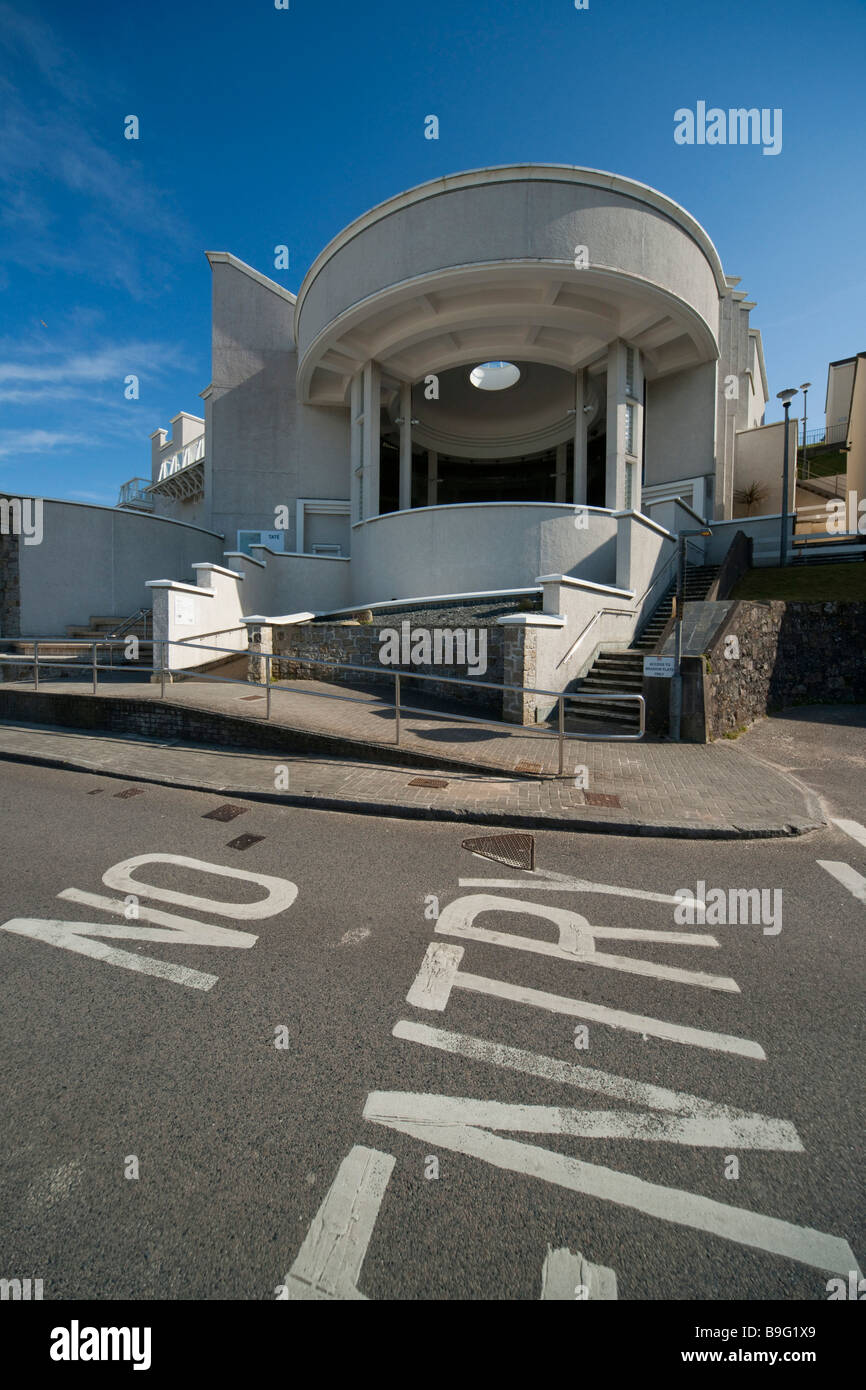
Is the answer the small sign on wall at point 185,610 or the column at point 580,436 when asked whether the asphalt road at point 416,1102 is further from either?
the column at point 580,436

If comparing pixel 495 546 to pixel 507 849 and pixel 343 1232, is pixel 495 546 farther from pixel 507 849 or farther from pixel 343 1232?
pixel 343 1232

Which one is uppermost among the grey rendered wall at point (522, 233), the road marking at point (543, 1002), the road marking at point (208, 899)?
the grey rendered wall at point (522, 233)

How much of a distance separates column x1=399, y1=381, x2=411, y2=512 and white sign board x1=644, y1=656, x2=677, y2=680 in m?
11.8

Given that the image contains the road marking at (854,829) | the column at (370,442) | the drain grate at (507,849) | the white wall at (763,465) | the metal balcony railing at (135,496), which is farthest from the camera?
the metal balcony railing at (135,496)

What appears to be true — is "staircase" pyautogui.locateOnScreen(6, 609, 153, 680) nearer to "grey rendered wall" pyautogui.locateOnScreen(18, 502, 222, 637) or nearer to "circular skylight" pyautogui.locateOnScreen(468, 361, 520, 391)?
"grey rendered wall" pyautogui.locateOnScreen(18, 502, 222, 637)

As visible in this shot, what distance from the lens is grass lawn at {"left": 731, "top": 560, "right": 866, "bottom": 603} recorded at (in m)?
13.9

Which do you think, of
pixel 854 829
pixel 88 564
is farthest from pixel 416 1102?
pixel 88 564

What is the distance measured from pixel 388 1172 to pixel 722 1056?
159 cm

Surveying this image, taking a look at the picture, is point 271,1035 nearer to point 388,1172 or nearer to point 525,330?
point 388,1172

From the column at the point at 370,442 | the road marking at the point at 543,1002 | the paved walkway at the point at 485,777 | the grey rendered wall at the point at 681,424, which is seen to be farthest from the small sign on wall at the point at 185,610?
the grey rendered wall at the point at 681,424

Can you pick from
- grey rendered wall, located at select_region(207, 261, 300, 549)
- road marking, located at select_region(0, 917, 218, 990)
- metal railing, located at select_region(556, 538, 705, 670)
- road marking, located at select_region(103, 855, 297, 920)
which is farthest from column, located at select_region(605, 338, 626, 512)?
road marking, located at select_region(0, 917, 218, 990)

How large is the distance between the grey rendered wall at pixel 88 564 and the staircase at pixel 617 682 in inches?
539

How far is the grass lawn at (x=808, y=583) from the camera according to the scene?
1387 cm
